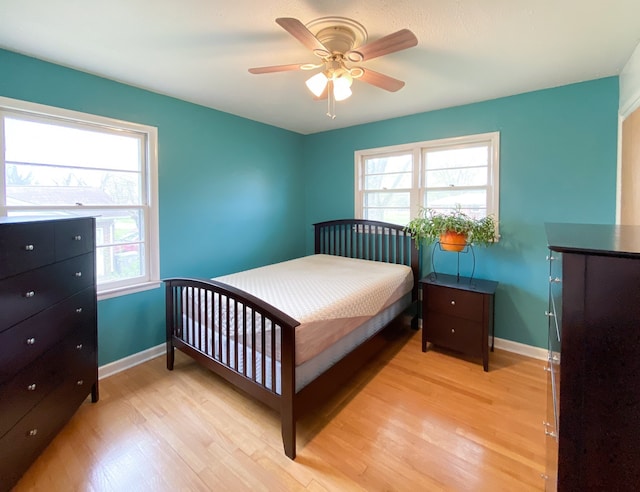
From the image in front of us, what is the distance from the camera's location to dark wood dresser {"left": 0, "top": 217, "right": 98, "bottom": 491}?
1.36 metres

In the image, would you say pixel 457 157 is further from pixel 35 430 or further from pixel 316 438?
pixel 35 430

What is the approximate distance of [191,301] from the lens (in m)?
2.32

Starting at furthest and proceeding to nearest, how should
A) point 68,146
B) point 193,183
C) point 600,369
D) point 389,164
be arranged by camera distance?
point 389,164, point 193,183, point 68,146, point 600,369

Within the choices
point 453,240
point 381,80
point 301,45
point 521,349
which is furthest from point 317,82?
point 521,349

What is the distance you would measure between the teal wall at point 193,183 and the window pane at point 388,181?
1.06 m

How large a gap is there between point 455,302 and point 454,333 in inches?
11.2

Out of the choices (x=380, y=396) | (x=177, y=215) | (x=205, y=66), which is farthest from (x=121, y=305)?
(x=380, y=396)

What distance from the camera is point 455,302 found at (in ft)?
8.78

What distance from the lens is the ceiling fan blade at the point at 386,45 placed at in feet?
4.74

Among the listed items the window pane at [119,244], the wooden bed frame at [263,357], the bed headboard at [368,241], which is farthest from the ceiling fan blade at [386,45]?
the window pane at [119,244]

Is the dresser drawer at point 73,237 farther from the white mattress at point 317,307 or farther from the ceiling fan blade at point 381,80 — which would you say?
the ceiling fan blade at point 381,80

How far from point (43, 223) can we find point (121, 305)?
122 cm

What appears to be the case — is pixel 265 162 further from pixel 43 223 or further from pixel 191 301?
pixel 43 223

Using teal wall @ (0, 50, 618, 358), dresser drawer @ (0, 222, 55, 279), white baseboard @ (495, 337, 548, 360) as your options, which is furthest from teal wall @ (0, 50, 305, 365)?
white baseboard @ (495, 337, 548, 360)
